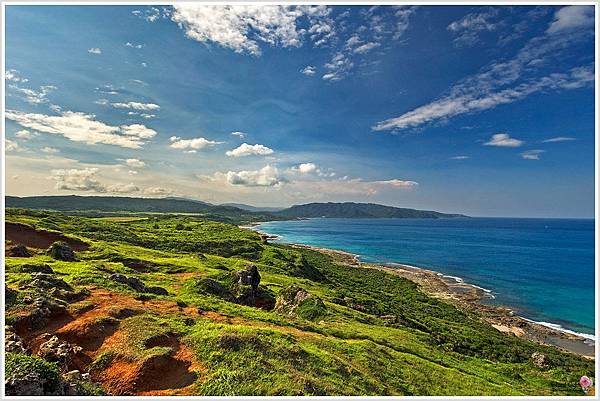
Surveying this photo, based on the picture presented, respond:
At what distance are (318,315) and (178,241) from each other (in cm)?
6250

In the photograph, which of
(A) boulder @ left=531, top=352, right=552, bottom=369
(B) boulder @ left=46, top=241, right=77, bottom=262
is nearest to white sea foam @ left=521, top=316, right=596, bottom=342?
(A) boulder @ left=531, top=352, right=552, bottom=369

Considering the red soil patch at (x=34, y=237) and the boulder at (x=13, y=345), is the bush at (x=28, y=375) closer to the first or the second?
the boulder at (x=13, y=345)

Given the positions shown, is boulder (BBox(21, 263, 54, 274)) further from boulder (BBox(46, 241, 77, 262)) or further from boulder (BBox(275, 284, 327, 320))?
boulder (BBox(275, 284, 327, 320))

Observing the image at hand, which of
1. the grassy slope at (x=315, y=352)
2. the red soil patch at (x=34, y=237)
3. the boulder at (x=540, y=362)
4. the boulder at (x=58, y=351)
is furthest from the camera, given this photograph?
the red soil patch at (x=34, y=237)

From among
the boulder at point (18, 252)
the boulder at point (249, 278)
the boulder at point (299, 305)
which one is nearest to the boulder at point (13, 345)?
the boulder at point (299, 305)

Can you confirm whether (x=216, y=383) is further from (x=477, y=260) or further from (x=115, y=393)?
(x=477, y=260)

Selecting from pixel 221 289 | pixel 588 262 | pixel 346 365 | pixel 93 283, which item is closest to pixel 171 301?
pixel 93 283

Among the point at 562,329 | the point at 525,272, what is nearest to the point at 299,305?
the point at 562,329

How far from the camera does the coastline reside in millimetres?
48206

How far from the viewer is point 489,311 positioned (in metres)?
61.6

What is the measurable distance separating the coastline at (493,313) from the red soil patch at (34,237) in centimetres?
6678

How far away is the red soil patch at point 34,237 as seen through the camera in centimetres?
4722

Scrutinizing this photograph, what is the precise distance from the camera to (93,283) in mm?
24641

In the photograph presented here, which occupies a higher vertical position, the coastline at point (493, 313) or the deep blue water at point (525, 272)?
the deep blue water at point (525, 272)
